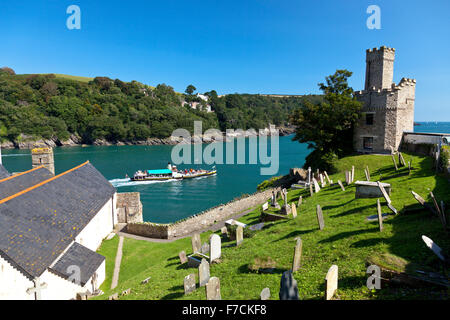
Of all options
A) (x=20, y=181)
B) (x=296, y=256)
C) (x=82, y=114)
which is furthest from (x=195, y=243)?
(x=82, y=114)

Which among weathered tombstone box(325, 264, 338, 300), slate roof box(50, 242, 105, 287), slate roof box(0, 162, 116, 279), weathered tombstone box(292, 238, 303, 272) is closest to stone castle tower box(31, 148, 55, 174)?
slate roof box(0, 162, 116, 279)

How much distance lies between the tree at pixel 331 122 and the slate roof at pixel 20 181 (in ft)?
95.0

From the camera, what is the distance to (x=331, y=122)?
34.5 metres

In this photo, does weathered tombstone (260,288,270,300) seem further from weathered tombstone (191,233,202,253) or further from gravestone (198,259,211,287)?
weathered tombstone (191,233,202,253)

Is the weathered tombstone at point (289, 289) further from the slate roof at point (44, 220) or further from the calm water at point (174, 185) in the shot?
the calm water at point (174, 185)

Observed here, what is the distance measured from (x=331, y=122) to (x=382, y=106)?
5.83 metres

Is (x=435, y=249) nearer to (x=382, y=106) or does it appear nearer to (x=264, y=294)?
(x=264, y=294)

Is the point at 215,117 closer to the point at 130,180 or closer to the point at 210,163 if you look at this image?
the point at 210,163

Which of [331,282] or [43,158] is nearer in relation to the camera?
[331,282]

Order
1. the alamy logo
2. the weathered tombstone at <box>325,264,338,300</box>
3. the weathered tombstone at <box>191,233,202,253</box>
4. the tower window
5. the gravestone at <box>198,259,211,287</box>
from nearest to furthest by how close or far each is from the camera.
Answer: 1. the weathered tombstone at <box>325,264,338,300</box>
2. the alamy logo
3. the gravestone at <box>198,259,211,287</box>
4. the weathered tombstone at <box>191,233,202,253</box>
5. the tower window

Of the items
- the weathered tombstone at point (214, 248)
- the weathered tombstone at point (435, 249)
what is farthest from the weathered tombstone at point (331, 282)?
the weathered tombstone at point (214, 248)

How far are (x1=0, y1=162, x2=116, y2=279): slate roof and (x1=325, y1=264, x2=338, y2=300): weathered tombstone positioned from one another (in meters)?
12.5

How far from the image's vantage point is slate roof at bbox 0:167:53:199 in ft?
63.0
